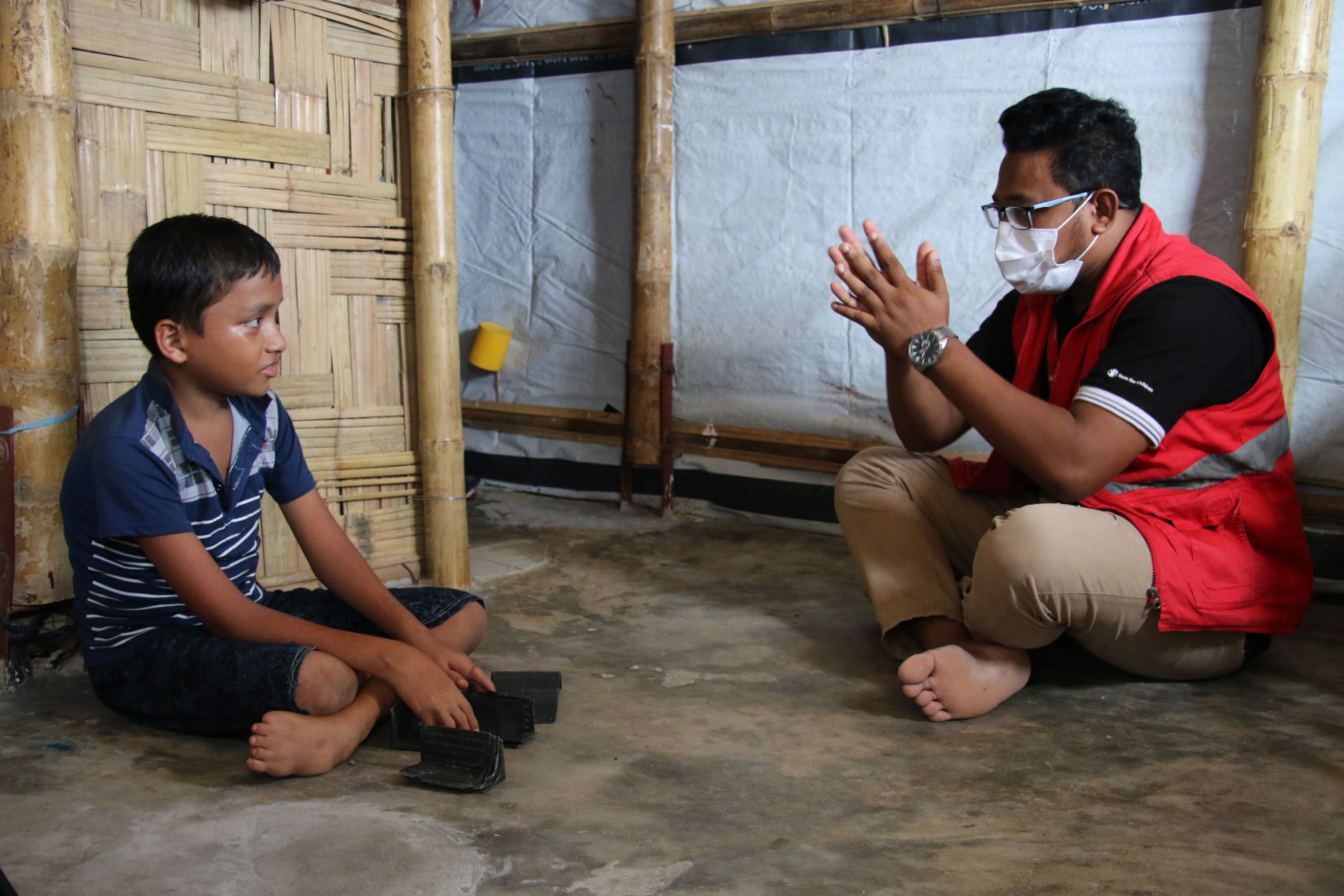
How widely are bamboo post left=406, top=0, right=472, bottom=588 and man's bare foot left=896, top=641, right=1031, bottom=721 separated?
1.20 m

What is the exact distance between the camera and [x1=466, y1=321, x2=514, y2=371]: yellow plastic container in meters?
3.71

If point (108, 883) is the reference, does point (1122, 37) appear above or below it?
above

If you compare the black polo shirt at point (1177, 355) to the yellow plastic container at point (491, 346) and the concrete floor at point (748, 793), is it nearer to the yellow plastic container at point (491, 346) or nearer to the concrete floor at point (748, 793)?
the concrete floor at point (748, 793)

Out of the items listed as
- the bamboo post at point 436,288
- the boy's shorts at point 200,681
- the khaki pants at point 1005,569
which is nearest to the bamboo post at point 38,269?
the boy's shorts at point 200,681

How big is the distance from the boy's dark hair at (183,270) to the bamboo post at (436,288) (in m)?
0.83

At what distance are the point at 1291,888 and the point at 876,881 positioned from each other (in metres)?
0.47

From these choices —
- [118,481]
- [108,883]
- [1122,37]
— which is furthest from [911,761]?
[1122,37]

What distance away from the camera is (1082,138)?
1.77 m

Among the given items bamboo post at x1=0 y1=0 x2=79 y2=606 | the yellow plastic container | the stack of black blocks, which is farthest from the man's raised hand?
the yellow plastic container

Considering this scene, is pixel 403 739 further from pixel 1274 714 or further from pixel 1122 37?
pixel 1122 37

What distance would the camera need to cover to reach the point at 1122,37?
2.66 m

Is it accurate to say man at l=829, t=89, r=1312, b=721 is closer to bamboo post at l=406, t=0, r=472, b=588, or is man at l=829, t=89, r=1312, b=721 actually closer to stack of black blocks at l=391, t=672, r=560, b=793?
stack of black blocks at l=391, t=672, r=560, b=793

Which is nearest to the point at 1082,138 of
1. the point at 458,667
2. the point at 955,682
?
the point at 955,682

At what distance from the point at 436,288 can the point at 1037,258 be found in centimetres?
132
